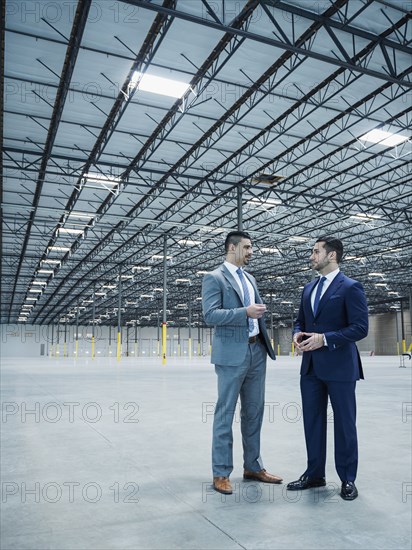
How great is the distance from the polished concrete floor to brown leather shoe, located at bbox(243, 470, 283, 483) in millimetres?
72

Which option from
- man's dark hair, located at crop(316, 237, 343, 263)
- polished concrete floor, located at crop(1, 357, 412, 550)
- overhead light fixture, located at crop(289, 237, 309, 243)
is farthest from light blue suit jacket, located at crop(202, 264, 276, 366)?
overhead light fixture, located at crop(289, 237, 309, 243)

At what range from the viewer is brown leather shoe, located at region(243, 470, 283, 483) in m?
3.89

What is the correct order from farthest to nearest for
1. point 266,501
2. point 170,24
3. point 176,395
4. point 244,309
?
point 170,24
point 176,395
point 244,309
point 266,501

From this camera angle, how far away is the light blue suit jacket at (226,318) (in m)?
3.87

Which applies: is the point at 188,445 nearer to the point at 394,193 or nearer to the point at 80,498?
the point at 80,498

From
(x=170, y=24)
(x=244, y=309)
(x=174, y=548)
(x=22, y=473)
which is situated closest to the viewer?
(x=174, y=548)

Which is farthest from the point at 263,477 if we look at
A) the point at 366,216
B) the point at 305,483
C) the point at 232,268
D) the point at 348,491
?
the point at 366,216

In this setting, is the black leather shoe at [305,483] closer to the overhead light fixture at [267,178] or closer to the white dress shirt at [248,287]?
the white dress shirt at [248,287]

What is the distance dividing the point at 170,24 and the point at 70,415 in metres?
10.7

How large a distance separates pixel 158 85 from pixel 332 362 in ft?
46.9

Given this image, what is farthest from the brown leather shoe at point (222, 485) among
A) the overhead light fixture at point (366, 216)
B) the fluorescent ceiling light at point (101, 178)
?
the overhead light fixture at point (366, 216)

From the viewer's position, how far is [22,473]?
13.6ft

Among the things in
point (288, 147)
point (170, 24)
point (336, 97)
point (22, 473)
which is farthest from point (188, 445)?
point (288, 147)

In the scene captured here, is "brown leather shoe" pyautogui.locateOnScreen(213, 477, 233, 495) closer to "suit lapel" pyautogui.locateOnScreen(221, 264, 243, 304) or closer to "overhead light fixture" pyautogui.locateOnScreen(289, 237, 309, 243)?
"suit lapel" pyautogui.locateOnScreen(221, 264, 243, 304)
